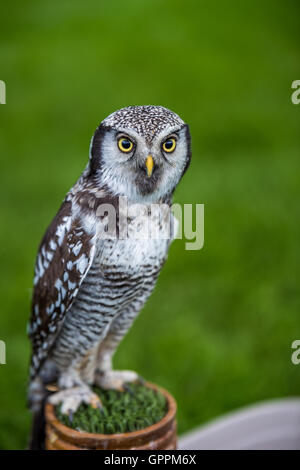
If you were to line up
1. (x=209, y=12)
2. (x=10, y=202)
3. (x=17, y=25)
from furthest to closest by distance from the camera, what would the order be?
(x=10, y=202), (x=209, y=12), (x=17, y=25)

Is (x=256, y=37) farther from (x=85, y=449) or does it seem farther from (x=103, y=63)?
(x=85, y=449)

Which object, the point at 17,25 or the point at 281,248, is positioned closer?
the point at 17,25

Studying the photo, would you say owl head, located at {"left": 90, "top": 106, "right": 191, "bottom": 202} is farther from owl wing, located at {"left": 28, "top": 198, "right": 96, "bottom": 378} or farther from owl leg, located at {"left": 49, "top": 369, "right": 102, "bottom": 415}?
owl leg, located at {"left": 49, "top": 369, "right": 102, "bottom": 415}

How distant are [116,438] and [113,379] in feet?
0.84

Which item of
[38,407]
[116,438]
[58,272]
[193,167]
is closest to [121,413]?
[116,438]

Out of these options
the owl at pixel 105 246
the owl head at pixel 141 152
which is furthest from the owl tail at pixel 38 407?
the owl head at pixel 141 152

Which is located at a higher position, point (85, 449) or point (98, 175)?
point (98, 175)

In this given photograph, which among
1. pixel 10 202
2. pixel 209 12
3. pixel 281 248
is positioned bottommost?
pixel 281 248

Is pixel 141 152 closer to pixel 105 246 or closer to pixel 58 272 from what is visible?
pixel 105 246

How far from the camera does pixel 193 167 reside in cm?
404

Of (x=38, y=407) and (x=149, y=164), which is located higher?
Result: (x=149, y=164)

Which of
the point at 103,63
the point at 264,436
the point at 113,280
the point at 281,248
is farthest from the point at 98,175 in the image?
the point at 281,248

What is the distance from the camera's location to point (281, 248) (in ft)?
11.1
